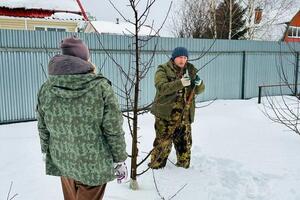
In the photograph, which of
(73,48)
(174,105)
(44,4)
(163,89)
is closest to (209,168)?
(174,105)

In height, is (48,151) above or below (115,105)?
below

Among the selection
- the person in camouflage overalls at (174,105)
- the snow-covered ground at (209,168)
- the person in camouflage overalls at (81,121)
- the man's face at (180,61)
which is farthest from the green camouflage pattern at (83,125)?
the man's face at (180,61)

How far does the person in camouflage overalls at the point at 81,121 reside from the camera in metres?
2.11

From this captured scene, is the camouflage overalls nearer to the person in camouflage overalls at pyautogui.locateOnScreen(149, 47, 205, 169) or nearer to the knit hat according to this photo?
the person in camouflage overalls at pyautogui.locateOnScreen(149, 47, 205, 169)


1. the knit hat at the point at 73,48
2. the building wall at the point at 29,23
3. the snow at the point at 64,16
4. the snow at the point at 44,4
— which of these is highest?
the snow at the point at 44,4

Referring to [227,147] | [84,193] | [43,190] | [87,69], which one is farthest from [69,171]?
[227,147]

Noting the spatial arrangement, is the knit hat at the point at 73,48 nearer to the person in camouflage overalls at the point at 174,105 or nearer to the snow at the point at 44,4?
the person in camouflage overalls at the point at 174,105

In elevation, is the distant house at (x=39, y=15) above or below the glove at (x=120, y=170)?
above

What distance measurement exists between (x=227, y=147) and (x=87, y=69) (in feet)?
12.0

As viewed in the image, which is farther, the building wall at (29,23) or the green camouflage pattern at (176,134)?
the building wall at (29,23)

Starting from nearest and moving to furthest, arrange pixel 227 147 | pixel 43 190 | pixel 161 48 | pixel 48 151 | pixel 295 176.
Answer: pixel 48 151 → pixel 43 190 → pixel 295 176 → pixel 227 147 → pixel 161 48

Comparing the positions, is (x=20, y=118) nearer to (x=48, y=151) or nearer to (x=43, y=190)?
(x=43, y=190)

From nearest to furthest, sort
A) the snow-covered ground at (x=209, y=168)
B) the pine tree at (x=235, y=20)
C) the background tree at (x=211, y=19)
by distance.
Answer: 1. the snow-covered ground at (x=209, y=168)
2. the background tree at (x=211, y=19)
3. the pine tree at (x=235, y=20)

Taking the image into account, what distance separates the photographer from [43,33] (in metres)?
6.95
